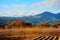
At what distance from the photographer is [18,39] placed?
11156mm

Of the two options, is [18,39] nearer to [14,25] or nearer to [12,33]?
[12,33]

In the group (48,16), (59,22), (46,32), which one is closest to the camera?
(46,32)

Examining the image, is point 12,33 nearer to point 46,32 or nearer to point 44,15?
point 46,32

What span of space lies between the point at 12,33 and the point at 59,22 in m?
14.6

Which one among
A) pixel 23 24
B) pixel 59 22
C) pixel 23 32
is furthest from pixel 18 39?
pixel 59 22

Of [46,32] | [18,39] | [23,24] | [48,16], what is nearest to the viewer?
[18,39]

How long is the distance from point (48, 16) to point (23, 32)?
16.5 metres

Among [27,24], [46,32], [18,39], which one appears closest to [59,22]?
[27,24]

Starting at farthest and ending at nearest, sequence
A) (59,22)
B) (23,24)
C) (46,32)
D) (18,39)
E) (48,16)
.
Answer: (48,16) → (59,22) → (23,24) → (46,32) → (18,39)

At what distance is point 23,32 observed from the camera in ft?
48.4

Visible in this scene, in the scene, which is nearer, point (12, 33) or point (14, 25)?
point (12, 33)

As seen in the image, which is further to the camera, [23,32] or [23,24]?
[23,24]

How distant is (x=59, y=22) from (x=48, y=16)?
3248 millimetres

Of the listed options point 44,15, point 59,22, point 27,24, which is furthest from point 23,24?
point 44,15
